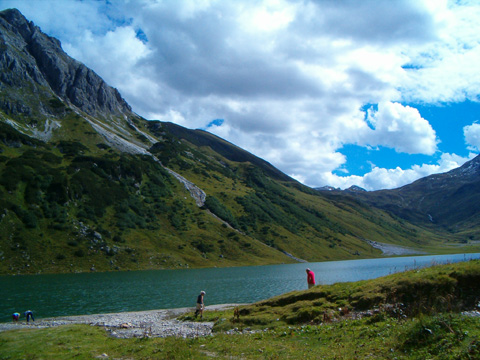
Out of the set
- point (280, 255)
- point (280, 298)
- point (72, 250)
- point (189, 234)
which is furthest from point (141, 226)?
point (280, 298)

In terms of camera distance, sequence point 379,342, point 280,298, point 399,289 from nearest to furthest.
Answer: point 379,342, point 399,289, point 280,298

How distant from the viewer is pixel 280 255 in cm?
19300

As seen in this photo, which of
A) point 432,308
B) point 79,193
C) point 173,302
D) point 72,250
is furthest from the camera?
point 79,193

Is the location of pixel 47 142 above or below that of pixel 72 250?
above

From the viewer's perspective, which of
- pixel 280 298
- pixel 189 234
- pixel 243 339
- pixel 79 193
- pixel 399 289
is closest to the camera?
pixel 243 339

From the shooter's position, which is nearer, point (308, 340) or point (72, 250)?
point (308, 340)

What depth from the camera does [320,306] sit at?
22.7m

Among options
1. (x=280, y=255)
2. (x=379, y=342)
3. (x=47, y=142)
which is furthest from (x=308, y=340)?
(x=47, y=142)

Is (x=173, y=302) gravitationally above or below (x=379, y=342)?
below

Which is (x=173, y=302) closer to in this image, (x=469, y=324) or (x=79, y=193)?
(x=469, y=324)

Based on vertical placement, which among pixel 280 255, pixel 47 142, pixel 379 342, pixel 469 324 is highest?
pixel 47 142

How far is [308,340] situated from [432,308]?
277 inches

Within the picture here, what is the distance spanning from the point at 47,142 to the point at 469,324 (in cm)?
23097

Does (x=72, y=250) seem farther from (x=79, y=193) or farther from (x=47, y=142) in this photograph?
(x=47, y=142)
